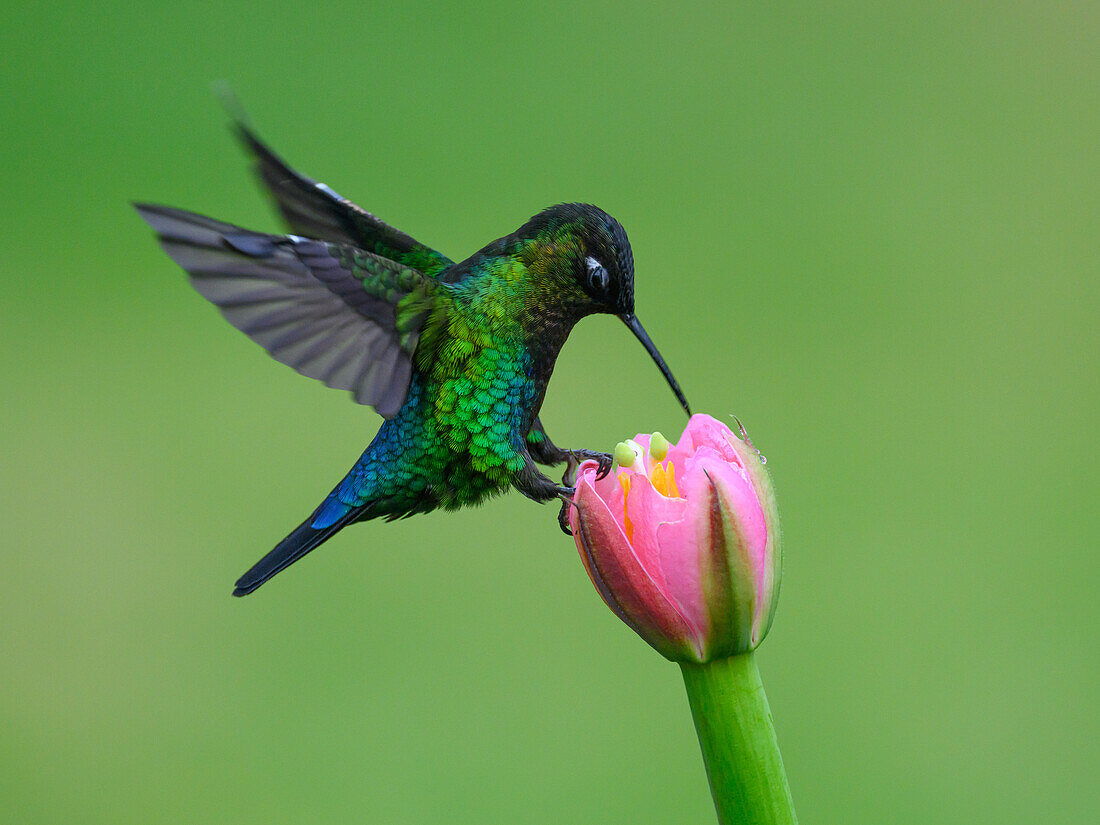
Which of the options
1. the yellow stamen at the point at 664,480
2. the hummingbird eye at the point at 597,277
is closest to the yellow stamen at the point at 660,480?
the yellow stamen at the point at 664,480

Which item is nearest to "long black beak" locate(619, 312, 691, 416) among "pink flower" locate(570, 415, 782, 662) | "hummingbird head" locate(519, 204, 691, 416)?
"hummingbird head" locate(519, 204, 691, 416)

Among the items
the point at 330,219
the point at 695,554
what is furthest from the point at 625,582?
the point at 330,219

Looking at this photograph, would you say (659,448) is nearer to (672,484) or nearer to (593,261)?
(672,484)

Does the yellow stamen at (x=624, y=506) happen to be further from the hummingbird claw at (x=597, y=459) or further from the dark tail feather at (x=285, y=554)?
the dark tail feather at (x=285, y=554)

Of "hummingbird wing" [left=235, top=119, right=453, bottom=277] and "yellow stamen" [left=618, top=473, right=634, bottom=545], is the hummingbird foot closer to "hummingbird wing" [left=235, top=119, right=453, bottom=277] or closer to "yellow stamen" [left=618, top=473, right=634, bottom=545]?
"yellow stamen" [left=618, top=473, right=634, bottom=545]

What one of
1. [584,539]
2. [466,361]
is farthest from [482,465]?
[584,539]

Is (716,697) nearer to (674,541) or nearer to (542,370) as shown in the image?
(674,541)
